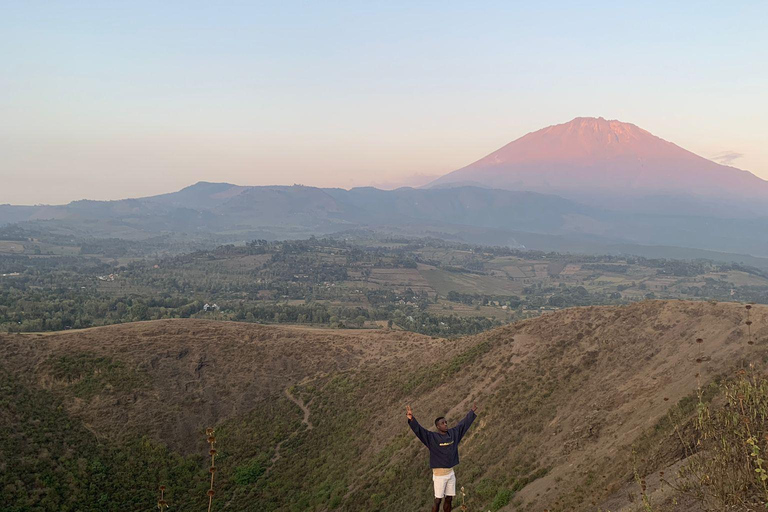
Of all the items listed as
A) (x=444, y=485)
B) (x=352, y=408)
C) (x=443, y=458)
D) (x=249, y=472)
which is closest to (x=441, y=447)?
(x=443, y=458)

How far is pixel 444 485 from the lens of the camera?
7.50 metres

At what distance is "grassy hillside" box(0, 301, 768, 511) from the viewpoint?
16562 millimetres

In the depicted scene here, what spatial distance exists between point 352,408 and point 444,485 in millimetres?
25012

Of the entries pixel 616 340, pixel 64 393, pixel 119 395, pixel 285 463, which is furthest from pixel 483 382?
pixel 64 393

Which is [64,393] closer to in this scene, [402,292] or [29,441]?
[29,441]

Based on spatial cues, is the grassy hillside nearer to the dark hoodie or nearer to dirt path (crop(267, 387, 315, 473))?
dirt path (crop(267, 387, 315, 473))

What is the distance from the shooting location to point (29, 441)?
2552 centimetres

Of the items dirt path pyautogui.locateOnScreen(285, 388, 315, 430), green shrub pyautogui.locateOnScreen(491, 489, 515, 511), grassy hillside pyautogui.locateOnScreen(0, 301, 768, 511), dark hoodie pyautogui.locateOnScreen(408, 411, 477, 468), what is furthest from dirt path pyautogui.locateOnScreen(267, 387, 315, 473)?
dark hoodie pyautogui.locateOnScreen(408, 411, 477, 468)

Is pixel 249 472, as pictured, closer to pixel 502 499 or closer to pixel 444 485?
pixel 502 499

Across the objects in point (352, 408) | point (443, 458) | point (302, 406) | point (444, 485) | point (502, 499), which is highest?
point (443, 458)

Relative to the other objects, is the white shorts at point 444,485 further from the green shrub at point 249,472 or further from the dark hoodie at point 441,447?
the green shrub at point 249,472

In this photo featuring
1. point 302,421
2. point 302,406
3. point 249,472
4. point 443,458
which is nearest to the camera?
point 443,458

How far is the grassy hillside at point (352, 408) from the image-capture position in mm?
16562

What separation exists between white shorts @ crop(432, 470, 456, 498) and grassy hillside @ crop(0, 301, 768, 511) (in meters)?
6.04
